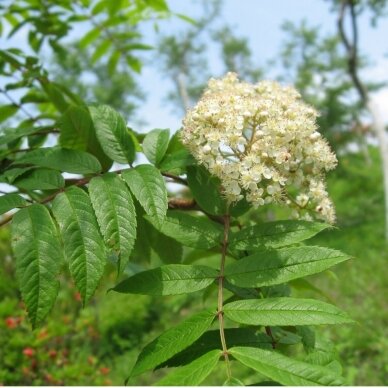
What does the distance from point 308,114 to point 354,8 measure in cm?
891

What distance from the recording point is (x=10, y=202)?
1.13 m

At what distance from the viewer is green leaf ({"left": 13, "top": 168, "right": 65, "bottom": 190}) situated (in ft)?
4.05

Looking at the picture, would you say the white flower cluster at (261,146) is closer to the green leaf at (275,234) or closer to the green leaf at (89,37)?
the green leaf at (275,234)

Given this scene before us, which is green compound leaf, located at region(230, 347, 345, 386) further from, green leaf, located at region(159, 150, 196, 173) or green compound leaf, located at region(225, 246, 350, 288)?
green leaf, located at region(159, 150, 196, 173)

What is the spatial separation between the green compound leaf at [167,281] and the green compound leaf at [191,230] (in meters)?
0.10

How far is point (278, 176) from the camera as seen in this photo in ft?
4.26

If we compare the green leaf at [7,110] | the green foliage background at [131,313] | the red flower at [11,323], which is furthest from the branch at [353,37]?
the green leaf at [7,110]

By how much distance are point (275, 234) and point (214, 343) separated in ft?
1.03

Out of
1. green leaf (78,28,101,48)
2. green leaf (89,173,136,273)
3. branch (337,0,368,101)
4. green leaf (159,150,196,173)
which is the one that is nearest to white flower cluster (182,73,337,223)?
green leaf (159,150,196,173)

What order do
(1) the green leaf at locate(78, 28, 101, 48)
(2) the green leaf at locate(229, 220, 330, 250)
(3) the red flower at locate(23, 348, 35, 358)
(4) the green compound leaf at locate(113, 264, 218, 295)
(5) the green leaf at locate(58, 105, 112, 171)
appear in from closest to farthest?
(4) the green compound leaf at locate(113, 264, 218, 295)
(2) the green leaf at locate(229, 220, 330, 250)
(5) the green leaf at locate(58, 105, 112, 171)
(1) the green leaf at locate(78, 28, 101, 48)
(3) the red flower at locate(23, 348, 35, 358)

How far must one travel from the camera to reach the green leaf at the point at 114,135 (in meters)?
1.38

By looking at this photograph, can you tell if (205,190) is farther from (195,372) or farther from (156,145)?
(195,372)

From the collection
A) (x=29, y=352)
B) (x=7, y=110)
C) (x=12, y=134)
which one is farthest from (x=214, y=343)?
(x=29, y=352)

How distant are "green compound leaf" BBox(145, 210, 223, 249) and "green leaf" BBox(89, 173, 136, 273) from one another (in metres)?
0.15
